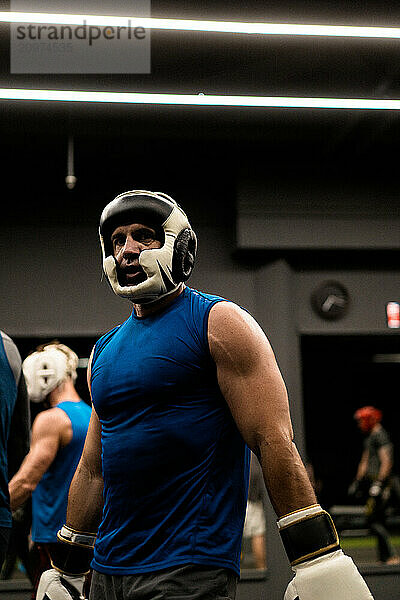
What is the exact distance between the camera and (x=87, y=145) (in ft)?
17.8

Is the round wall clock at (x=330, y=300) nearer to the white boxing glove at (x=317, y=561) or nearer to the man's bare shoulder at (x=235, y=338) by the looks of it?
the man's bare shoulder at (x=235, y=338)

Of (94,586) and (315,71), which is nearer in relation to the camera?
(94,586)

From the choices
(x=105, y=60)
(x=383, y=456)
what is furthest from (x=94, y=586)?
(x=383, y=456)

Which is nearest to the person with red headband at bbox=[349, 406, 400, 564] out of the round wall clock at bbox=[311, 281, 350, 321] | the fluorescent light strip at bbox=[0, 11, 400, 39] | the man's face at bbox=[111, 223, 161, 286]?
the round wall clock at bbox=[311, 281, 350, 321]

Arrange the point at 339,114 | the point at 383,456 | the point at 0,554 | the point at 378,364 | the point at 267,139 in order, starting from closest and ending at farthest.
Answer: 1. the point at 0,554
2. the point at 339,114
3. the point at 267,139
4. the point at 383,456
5. the point at 378,364

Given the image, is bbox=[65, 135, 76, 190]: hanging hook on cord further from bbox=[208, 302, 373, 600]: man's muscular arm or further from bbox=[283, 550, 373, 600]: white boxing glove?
bbox=[283, 550, 373, 600]: white boxing glove

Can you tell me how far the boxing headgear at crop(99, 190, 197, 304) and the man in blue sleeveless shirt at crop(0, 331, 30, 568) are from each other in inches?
22.1

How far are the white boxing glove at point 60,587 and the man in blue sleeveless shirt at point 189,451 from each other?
0.29 m

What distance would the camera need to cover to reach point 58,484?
3418 mm

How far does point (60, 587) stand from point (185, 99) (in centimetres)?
322

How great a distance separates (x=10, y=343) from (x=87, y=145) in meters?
3.42

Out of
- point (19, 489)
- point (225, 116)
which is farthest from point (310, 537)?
point (225, 116)

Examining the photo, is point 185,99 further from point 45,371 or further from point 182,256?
point 182,256

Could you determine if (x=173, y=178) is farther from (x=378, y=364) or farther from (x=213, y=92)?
(x=378, y=364)
